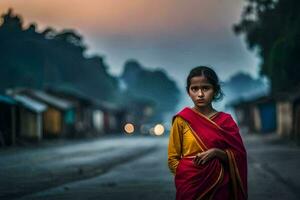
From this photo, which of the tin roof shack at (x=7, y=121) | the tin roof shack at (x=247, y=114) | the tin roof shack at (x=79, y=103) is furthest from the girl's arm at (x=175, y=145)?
the tin roof shack at (x=247, y=114)

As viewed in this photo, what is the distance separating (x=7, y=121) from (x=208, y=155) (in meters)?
33.5

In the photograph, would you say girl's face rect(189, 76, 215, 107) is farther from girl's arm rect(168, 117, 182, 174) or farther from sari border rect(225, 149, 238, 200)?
sari border rect(225, 149, 238, 200)

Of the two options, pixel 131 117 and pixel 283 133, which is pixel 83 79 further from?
pixel 283 133

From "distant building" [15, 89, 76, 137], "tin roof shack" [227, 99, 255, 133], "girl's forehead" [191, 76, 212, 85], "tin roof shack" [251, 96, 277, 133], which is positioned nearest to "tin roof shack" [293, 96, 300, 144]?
"tin roof shack" [251, 96, 277, 133]

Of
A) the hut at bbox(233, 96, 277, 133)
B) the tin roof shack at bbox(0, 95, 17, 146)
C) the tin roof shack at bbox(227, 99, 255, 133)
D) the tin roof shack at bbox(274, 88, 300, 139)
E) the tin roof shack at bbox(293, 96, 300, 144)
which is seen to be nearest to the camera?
the tin roof shack at bbox(293, 96, 300, 144)

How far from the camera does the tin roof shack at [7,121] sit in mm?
33594

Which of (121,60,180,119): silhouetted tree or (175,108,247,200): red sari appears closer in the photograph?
(175,108,247,200): red sari

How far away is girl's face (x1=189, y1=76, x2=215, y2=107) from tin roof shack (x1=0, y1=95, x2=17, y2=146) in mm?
29542

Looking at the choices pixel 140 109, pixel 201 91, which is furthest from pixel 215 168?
pixel 140 109

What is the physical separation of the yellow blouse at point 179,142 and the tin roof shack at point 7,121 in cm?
2950

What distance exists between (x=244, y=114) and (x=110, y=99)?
45.5 metres

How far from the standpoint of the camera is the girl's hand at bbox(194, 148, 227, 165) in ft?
12.6

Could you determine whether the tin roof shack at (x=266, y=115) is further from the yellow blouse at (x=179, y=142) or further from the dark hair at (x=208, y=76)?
the yellow blouse at (x=179, y=142)

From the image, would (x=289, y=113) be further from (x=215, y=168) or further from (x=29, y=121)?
(x=215, y=168)
